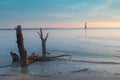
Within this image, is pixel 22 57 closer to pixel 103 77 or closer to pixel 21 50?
pixel 21 50

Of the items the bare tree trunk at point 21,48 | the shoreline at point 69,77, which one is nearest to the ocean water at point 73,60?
the bare tree trunk at point 21,48

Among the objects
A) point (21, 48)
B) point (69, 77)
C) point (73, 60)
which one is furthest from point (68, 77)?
point (73, 60)

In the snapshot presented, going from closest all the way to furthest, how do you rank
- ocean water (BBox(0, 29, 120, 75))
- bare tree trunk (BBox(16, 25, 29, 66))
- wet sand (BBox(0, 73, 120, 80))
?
wet sand (BBox(0, 73, 120, 80)), ocean water (BBox(0, 29, 120, 75)), bare tree trunk (BBox(16, 25, 29, 66))

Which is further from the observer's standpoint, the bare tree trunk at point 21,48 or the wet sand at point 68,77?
the bare tree trunk at point 21,48

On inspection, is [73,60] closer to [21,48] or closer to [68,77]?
[21,48]

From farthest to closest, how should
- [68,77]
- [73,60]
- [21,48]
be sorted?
1. [73,60]
2. [21,48]
3. [68,77]

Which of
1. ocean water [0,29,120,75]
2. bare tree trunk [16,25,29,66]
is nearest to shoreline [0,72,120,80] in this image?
ocean water [0,29,120,75]

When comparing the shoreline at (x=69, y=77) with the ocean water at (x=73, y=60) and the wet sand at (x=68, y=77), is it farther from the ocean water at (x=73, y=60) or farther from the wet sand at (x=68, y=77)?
the ocean water at (x=73, y=60)

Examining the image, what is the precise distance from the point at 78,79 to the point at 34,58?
9810 mm

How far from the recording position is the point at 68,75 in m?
18.2

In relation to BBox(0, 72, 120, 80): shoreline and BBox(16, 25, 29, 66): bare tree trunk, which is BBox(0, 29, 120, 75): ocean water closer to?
BBox(16, 25, 29, 66): bare tree trunk

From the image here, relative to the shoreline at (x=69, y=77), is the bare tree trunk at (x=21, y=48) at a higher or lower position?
higher

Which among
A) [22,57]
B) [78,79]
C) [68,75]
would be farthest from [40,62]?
[78,79]

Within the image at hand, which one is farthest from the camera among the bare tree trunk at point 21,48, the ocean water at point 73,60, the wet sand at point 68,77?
the bare tree trunk at point 21,48
